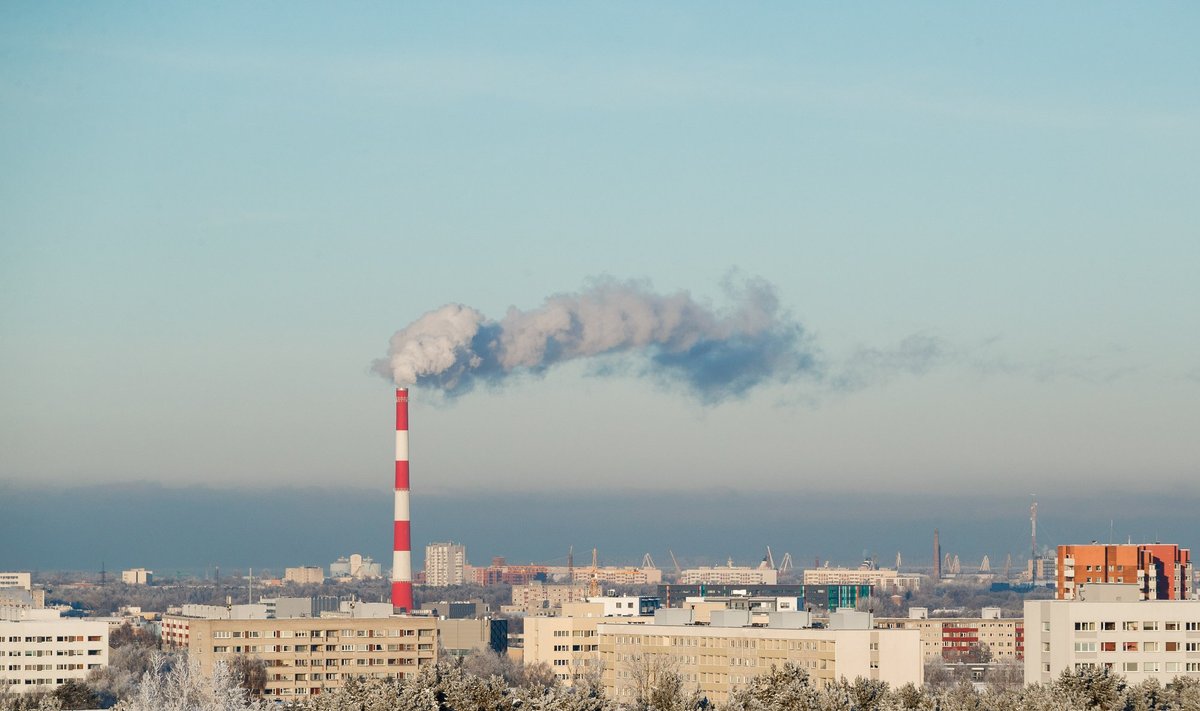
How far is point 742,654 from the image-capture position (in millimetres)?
62938

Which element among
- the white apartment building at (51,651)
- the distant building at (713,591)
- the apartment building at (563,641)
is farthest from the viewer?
the distant building at (713,591)

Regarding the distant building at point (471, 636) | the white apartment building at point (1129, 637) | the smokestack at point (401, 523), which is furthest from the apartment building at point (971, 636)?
the white apartment building at point (1129, 637)

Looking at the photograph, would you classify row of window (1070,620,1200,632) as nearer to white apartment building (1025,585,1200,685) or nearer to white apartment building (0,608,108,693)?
white apartment building (1025,585,1200,685)

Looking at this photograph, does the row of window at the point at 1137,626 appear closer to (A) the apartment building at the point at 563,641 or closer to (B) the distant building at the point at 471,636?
(A) the apartment building at the point at 563,641

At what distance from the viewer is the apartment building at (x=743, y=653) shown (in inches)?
2333

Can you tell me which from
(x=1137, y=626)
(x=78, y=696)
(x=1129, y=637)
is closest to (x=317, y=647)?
(x=78, y=696)

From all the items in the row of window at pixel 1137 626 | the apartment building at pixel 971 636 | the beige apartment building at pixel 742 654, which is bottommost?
the apartment building at pixel 971 636

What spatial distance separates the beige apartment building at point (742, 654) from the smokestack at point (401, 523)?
23805 mm

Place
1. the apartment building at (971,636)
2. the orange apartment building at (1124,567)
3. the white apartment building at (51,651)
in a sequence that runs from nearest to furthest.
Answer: the white apartment building at (51,651) → the orange apartment building at (1124,567) → the apartment building at (971,636)

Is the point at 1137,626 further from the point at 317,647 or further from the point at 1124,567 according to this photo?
the point at 1124,567

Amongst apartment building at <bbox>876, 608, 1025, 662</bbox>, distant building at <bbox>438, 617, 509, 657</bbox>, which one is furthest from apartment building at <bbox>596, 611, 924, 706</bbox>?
apartment building at <bbox>876, 608, 1025, 662</bbox>

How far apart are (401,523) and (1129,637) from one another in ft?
145

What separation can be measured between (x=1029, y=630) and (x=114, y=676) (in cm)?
3927

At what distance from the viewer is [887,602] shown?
191 m
